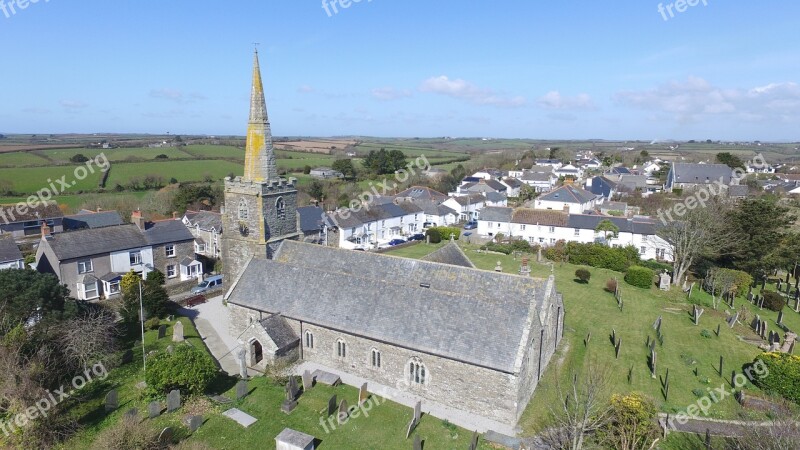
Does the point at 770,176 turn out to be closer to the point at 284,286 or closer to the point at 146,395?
the point at 284,286

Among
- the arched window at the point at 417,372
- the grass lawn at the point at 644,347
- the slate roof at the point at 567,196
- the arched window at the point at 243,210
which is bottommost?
the grass lawn at the point at 644,347

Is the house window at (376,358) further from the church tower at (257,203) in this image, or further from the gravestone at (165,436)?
the church tower at (257,203)

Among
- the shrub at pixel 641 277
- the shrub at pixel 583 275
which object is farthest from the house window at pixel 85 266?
the shrub at pixel 641 277

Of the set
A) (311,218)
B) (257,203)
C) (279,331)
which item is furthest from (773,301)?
(311,218)

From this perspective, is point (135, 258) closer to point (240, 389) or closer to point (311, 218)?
point (311, 218)

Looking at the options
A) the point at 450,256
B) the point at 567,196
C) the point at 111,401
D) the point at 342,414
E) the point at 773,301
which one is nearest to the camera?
the point at 342,414

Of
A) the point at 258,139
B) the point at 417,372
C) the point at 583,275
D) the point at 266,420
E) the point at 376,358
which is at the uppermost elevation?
the point at 258,139

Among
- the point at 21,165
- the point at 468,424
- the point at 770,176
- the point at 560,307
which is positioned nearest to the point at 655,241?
the point at 560,307
